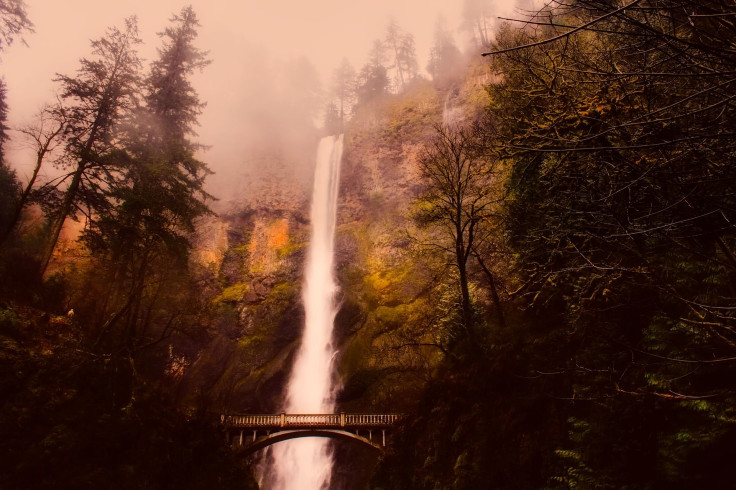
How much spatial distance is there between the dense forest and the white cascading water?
0.96 metres

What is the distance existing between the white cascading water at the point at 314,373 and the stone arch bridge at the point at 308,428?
3335mm

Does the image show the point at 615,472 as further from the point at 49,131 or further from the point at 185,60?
the point at 185,60

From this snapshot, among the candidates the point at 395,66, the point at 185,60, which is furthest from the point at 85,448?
the point at 395,66

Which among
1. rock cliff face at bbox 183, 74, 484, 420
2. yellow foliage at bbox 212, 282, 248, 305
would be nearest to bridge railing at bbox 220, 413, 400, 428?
rock cliff face at bbox 183, 74, 484, 420

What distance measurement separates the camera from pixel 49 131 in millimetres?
12844

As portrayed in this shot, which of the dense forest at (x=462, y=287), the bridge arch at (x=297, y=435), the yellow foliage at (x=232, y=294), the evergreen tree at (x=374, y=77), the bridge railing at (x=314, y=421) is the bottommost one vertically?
the bridge arch at (x=297, y=435)

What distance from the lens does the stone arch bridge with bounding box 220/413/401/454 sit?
2034 cm

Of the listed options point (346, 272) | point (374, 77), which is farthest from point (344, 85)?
point (346, 272)

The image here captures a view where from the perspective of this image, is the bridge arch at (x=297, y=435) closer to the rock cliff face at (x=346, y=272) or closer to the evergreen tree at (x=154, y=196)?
the rock cliff face at (x=346, y=272)

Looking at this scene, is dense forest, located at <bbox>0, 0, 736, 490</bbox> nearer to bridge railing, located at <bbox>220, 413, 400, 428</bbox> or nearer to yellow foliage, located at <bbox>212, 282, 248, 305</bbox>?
yellow foliage, located at <bbox>212, 282, 248, 305</bbox>

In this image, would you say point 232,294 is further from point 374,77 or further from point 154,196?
point 374,77

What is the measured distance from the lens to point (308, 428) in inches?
813

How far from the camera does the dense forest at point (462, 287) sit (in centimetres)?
364

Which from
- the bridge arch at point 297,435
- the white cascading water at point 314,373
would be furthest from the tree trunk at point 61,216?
the white cascading water at point 314,373
